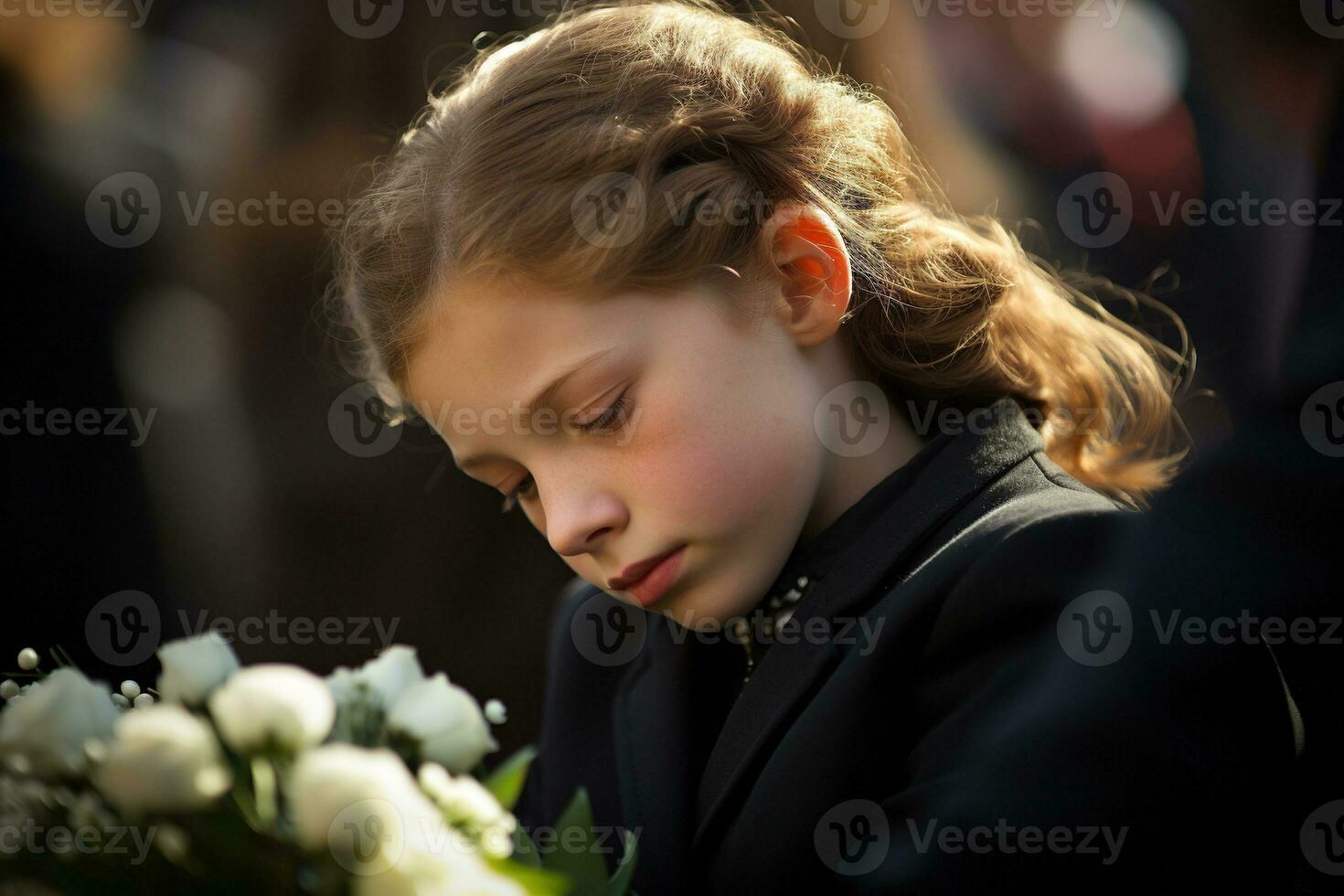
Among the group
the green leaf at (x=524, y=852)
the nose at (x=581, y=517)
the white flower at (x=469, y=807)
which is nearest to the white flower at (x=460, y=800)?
the white flower at (x=469, y=807)

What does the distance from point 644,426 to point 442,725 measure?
1.47 feet

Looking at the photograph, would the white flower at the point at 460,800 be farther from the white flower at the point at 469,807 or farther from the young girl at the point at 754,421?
the young girl at the point at 754,421

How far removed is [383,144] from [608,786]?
1328 mm

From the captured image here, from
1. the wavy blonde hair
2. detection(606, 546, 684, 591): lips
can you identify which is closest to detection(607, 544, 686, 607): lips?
detection(606, 546, 684, 591): lips

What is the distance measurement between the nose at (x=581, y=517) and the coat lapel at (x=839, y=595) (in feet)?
0.68

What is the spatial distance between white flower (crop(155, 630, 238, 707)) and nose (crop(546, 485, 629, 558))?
44cm

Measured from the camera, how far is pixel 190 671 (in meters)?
0.62

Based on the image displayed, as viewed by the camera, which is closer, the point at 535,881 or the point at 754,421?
the point at 535,881

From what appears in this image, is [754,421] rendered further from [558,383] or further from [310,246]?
[310,246]

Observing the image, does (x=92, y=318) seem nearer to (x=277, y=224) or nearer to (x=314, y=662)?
(x=277, y=224)

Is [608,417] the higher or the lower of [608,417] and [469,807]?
the higher

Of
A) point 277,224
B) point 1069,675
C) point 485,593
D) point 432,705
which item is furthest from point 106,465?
point 1069,675

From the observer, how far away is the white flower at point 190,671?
0.62m

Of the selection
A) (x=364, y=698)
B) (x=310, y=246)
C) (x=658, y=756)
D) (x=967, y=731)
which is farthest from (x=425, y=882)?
(x=310, y=246)
